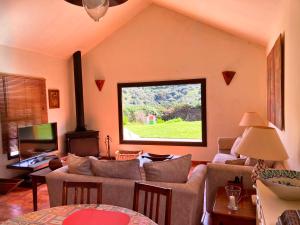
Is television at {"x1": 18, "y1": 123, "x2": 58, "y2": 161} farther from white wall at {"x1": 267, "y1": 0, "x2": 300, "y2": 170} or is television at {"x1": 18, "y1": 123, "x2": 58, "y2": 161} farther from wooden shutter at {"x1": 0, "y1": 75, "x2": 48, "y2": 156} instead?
white wall at {"x1": 267, "y1": 0, "x2": 300, "y2": 170}

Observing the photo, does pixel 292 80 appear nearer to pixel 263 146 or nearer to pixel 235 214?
pixel 263 146

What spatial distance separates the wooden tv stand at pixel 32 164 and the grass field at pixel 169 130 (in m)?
2.33

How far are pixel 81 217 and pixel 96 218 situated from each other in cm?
11

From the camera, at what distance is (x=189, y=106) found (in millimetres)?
5812

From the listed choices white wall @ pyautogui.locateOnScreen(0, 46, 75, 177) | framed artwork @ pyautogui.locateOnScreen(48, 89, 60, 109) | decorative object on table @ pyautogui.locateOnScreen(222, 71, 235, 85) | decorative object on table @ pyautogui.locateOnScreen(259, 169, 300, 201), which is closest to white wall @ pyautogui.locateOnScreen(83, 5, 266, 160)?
decorative object on table @ pyautogui.locateOnScreen(222, 71, 235, 85)

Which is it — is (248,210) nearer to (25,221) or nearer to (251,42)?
(25,221)

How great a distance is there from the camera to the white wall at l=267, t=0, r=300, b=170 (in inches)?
82.1

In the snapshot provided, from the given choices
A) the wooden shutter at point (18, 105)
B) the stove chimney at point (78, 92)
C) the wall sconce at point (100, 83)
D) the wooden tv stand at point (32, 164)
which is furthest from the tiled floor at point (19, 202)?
the wall sconce at point (100, 83)

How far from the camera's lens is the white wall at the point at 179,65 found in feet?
17.3

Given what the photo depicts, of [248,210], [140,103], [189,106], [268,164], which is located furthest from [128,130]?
[248,210]

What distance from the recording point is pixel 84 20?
16.9 ft

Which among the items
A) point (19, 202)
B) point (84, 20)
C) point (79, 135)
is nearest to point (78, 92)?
point (79, 135)

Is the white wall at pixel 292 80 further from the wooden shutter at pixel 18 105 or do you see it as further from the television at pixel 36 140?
the wooden shutter at pixel 18 105

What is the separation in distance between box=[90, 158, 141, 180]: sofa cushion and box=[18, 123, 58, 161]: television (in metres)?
2.40
